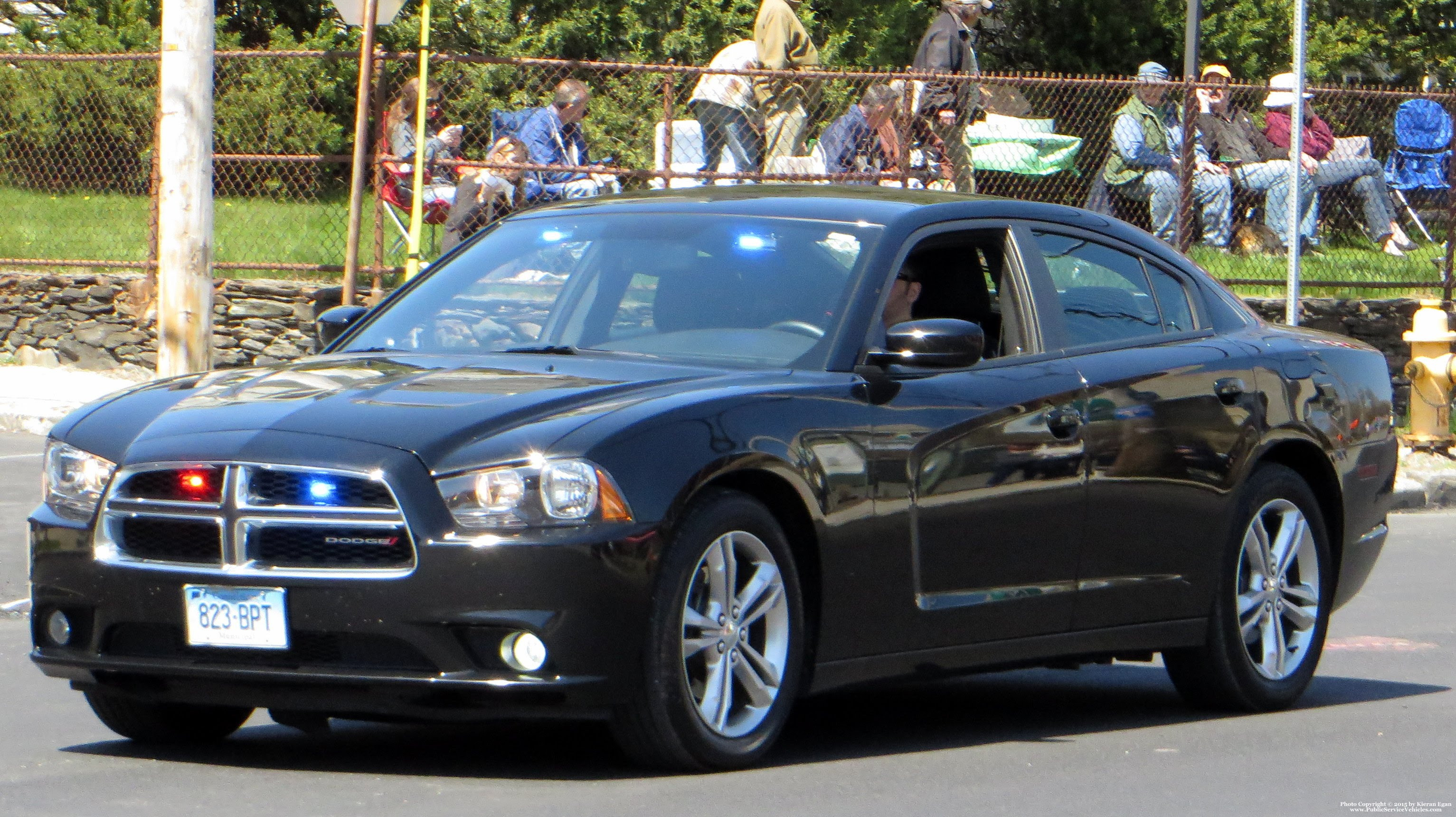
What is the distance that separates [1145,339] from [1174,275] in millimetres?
471

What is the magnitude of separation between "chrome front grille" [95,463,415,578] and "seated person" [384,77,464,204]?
11.1 meters

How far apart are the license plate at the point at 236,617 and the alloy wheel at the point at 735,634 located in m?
0.94

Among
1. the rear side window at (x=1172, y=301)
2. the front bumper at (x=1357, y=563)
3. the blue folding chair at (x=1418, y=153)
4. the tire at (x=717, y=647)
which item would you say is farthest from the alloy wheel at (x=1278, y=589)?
the blue folding chair at (x=1418, y=153)

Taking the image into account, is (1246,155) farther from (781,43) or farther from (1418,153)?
(781,43)

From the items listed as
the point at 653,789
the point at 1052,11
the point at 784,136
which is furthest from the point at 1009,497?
the point at 1052,11

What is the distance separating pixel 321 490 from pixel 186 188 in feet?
24.5

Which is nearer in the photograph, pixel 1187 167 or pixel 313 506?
pixel 313 506

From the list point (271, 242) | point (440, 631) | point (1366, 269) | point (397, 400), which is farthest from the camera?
point (1366, 269)

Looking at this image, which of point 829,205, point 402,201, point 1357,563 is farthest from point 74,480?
point 402,201

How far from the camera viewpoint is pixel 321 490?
204 inches

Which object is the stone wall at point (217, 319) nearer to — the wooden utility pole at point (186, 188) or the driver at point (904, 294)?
the wooden utility pole at point (186, 188)

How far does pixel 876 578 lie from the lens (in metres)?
5.88

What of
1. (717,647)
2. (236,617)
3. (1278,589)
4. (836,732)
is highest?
(236,617)

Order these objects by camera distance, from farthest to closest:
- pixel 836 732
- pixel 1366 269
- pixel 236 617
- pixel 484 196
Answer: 1. pixel 1366 269
2. pixel 484 196
3. pixel 836 732
4. pixel 236 617
